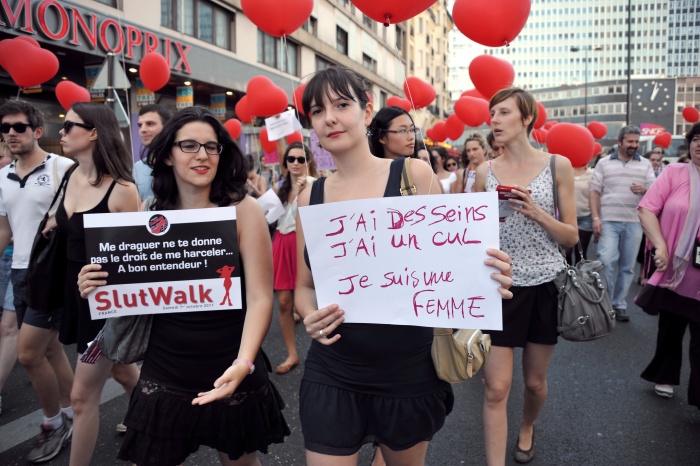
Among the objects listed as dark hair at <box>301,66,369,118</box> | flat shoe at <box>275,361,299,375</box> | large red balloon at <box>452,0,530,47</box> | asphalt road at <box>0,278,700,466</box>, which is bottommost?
asphalt road at <box>0,278,700,466</box>

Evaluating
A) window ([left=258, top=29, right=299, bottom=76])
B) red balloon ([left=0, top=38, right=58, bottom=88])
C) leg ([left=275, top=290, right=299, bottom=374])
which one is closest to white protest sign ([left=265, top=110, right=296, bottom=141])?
leg ([left=275, top=290, right=299, bottom=374])

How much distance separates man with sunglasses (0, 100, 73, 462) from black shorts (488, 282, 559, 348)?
8.47 ft

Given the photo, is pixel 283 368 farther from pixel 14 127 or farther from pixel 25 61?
pixel 25 61

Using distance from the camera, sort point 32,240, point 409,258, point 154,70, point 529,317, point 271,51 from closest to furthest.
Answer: point 409,258 → point 529,317 → point 32,240 → point 154,70 → point 271,51

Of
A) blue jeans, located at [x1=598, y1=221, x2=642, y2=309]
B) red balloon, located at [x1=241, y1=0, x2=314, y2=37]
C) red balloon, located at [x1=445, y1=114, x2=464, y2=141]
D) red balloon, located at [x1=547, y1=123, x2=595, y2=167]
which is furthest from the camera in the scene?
red balloon, located at [x1=445, y1=114, x2=464, y2=141]

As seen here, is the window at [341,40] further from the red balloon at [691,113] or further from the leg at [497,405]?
the leg at [497,405]

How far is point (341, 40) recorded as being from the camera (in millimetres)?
26859

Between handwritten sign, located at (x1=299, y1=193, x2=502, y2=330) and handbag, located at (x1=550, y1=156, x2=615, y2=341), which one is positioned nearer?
handwritten sign, located at (x1=299, y1=193, x2=502, y2=330)

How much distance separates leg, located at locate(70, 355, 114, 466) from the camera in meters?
2.44

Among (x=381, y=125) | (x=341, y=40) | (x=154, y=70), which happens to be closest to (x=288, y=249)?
(x=381, y=125)

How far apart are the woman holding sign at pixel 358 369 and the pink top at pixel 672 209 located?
2.30 meters

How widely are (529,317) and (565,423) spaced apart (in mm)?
1254

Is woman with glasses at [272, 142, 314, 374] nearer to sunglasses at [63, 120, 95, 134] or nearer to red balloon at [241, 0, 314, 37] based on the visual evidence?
red balloon at [241, 0, 314, 37]

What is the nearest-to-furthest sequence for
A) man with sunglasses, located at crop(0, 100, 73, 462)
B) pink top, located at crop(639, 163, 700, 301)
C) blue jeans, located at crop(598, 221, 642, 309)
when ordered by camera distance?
man with sunglasses, located at crop(0, 100, 73, 462), pink top, located at crop(639, 163, 700, 301), blue jeans, located at crop(598, 221, 642, 309)
